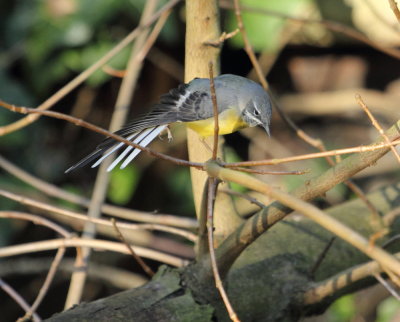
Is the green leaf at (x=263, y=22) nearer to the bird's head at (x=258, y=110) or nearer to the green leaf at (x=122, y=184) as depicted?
the green leaf at (x=122, y=184)

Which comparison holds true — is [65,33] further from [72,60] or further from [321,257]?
[321,257]

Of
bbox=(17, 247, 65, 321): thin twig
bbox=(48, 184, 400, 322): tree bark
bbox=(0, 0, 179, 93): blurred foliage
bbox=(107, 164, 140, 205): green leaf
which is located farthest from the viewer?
bbox=(107, 164, 140, 205): green leaf

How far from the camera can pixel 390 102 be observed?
3.10 m

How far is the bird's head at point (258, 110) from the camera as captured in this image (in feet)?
5.58

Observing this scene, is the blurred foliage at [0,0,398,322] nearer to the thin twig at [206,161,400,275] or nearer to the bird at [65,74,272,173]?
the bird at [65,74,272,173]

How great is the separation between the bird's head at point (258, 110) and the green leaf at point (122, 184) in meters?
1.25

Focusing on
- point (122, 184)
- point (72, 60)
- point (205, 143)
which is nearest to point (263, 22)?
point (72, 60)

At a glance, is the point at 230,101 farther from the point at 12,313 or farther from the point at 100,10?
the point at 12,313

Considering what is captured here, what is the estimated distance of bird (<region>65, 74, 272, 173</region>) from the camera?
1494mm

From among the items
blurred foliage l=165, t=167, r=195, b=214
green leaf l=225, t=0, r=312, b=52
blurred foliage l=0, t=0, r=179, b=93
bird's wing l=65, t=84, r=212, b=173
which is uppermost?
blurred foliage l=0, t=0, r=179, b=93

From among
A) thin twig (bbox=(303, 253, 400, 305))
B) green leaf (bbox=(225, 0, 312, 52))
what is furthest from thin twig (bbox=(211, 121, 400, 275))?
green leaf (bbox=(225, 0, 312, 52))

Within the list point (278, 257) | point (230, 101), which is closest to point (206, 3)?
point (230, 101)

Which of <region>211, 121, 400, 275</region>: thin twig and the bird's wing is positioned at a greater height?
the bird's wing

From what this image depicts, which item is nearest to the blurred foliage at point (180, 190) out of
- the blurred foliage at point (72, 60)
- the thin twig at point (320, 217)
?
the blurred foliage at point (72, 60)
